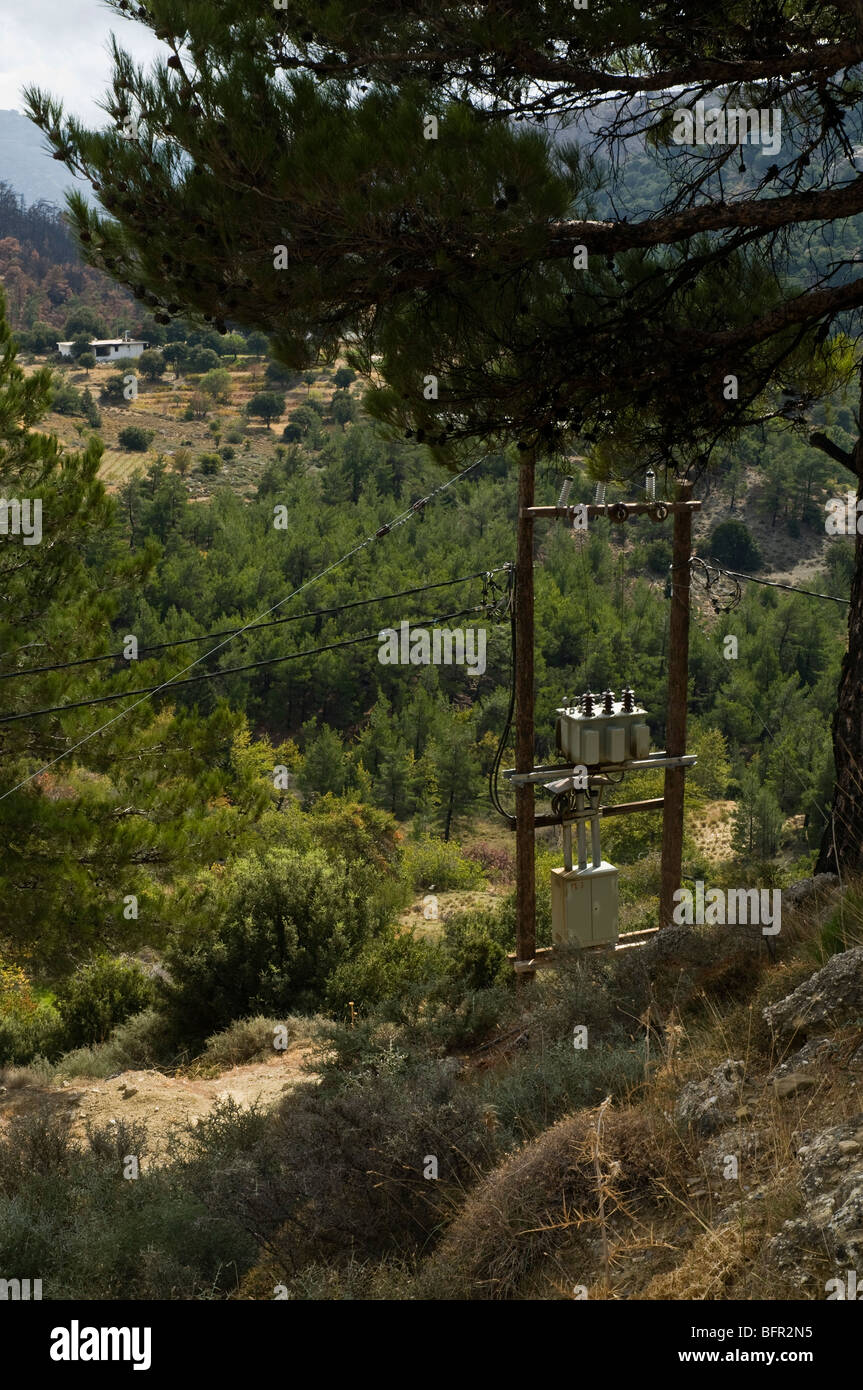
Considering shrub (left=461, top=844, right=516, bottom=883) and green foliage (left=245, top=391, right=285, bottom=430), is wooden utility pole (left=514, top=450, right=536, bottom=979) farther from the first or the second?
green foliage (left=245, top=391, right=285, bottom=430)

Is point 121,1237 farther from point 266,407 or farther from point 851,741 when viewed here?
point 266,407

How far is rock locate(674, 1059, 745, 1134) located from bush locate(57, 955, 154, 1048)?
815 cm

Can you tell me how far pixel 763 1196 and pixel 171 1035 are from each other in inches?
313

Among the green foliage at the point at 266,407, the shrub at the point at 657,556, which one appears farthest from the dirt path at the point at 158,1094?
the green foliage at the point at 266,407

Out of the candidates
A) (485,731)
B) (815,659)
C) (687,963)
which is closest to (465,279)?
(687,963)

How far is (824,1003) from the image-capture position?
3963 mm

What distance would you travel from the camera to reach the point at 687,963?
5.82 m

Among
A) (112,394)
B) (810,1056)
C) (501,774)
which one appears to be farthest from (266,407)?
(810,1056)

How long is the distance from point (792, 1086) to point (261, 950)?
7.68m

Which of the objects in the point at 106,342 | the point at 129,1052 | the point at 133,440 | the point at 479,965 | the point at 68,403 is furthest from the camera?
the point at 106,342

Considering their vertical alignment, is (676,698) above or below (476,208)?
below

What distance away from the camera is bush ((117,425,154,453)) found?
245 feet

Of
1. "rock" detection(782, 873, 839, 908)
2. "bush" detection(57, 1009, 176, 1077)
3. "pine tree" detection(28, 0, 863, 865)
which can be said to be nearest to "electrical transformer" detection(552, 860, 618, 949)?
"rock" detection(782, 873, 839, 908)

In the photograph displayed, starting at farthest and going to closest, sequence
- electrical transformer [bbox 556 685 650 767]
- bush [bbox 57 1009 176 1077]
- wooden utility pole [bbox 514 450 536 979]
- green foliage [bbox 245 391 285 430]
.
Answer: green foliage [bbox 245 391 285 430] < bush [bbox 57 1009 176 1077] < wooden utility pole [bbox 514 450 536 979] < electrical transformer [bbox 556 685 650 767]
